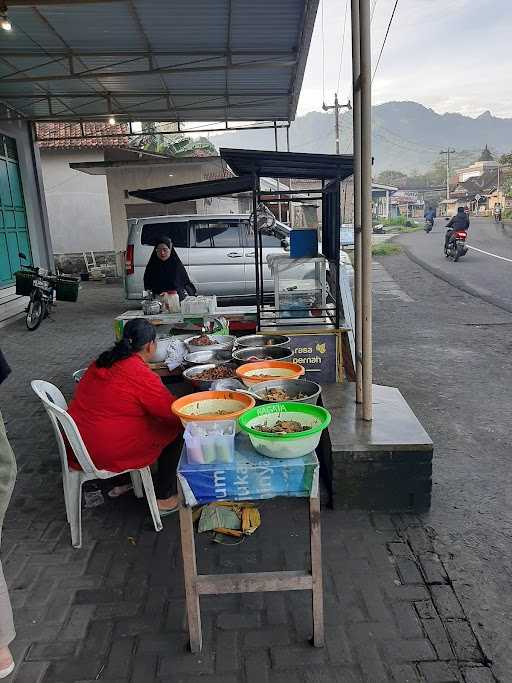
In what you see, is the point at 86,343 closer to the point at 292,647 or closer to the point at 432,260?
the point at 292,647

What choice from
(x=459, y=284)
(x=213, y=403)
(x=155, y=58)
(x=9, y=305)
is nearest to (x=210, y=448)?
(x=213, y=403)

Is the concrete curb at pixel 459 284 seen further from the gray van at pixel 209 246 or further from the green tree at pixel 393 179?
the green tree at pixel 393 179

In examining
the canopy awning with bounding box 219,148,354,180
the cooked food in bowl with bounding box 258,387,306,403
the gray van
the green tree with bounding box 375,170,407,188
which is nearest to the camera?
the cooked food in bowl with bounding box 258,387,306,403

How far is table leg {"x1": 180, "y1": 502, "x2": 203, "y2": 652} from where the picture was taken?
231 centimetres

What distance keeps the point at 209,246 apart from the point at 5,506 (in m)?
8.49

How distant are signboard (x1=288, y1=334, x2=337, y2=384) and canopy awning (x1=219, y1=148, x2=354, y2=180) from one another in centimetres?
142

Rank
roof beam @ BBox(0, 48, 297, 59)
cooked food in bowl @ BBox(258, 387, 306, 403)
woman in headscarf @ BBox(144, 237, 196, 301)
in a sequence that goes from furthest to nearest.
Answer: roof beam @ BBox(0, 48, 297, 59) → woman in headscarf @ BBox(144, 237, 196, 301) → cooked food in bowl @ BBox(258, 387, 306, 403)

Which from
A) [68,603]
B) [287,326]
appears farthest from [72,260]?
[68,603]

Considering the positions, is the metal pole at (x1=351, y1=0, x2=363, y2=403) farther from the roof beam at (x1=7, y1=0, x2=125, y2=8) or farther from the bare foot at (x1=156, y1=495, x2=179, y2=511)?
the roof beam at (x1=7, y1=0, x2=125, y2=8)

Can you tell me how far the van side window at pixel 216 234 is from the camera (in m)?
10.3

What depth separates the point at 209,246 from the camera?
10352 millimetres

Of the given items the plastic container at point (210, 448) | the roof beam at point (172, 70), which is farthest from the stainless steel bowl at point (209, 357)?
the roof beam at point (172, 70)

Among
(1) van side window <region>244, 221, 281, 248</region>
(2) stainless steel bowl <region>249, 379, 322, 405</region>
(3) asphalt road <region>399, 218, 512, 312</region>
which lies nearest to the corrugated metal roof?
(1) van side window <region>244, 221, 281, 248</region>

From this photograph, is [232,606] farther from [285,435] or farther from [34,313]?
[34,313]
